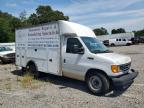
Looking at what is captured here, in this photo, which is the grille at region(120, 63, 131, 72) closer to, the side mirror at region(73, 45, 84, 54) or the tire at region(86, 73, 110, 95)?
the tire at region(86, 73, 110, 95)

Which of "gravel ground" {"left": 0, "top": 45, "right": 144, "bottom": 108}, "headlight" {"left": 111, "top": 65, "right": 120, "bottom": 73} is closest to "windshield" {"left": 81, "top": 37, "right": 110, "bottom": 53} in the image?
"headlight" {"left": 111, "top": 65, "right": 120, "bottom": 73}

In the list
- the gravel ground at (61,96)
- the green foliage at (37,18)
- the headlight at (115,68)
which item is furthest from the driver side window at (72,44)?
the green foliage at (37,18)

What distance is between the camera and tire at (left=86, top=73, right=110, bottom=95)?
7669mm

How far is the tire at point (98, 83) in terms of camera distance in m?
7.67

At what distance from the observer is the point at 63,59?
359 inches

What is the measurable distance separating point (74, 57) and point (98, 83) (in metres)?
1.43

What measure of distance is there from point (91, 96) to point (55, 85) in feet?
7.49

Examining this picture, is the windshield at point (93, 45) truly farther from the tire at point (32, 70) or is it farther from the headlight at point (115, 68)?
the tire at point (32, 70)

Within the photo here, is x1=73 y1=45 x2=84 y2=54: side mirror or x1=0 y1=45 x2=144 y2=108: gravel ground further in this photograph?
x1=73 y1=45 x2=84 y2=54: side mirror

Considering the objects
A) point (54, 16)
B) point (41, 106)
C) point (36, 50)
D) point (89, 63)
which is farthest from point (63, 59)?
point (54, 16)

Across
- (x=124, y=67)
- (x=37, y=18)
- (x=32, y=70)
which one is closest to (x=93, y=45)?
(x=124, y=67)

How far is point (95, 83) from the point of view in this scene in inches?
316

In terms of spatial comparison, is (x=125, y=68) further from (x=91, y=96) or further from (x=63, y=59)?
(x=63, y=59)

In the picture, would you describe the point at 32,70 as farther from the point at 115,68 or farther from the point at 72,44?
the point at 115,68
